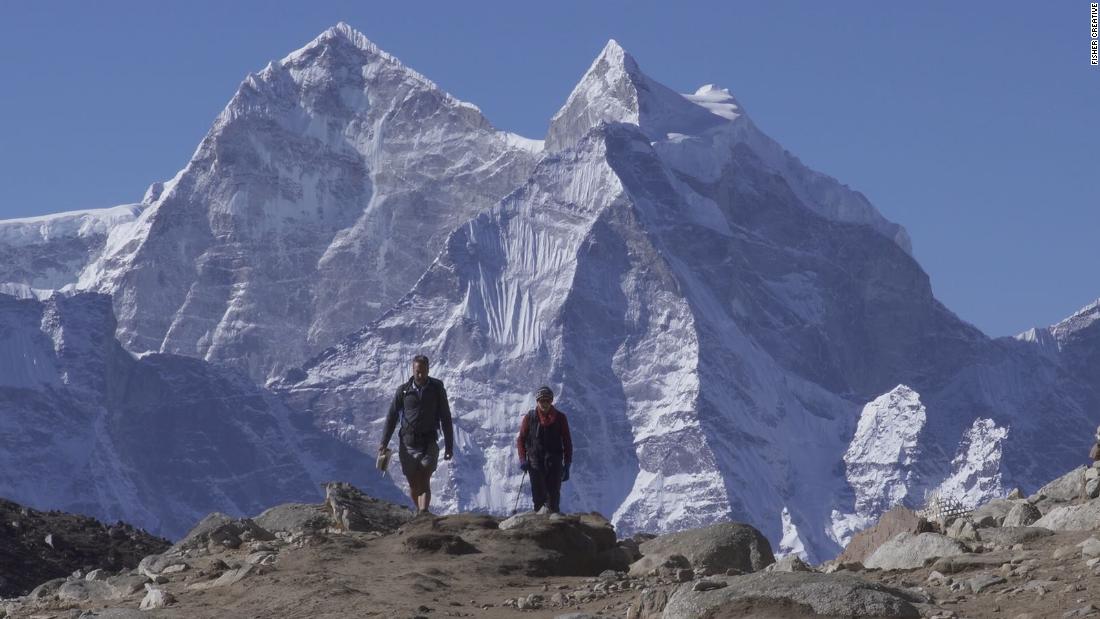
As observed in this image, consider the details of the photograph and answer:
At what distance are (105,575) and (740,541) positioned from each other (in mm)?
7438

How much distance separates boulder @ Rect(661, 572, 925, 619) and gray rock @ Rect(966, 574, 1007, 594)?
58 cm

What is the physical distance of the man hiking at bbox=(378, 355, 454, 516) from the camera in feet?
107

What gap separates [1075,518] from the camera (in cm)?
2645

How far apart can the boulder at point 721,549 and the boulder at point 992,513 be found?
236 cm

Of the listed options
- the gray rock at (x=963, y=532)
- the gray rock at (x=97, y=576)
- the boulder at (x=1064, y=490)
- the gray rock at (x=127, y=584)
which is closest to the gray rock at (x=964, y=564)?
the gray rock at (x=963, y=532)

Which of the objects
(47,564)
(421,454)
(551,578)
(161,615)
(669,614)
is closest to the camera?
(669,614)

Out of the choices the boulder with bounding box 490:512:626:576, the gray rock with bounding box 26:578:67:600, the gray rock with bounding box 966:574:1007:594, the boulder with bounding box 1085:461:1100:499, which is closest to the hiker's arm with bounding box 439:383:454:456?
the boulder with bounding box 490:512:626:576

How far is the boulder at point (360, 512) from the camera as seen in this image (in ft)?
103

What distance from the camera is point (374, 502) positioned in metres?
32.8

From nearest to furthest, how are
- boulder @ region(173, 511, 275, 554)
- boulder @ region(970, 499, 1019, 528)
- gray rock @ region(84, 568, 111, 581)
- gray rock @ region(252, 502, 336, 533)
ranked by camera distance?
boulder @ region(970, 499, 1019, 528)
gray rock @ region(84, 568, 111, 581)
boulder @ region(173, 511, 275, 554)
gray rock @ region(252, 502, 336, 533)

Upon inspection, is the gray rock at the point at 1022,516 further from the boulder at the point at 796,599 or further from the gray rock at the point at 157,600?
the gray rock at the point at 157,600

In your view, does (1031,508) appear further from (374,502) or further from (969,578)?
(374,502)

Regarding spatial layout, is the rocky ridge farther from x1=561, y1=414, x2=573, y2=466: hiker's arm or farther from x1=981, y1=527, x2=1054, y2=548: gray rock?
x1=561, y1=414, x2=573, y2=466: hiker's arm

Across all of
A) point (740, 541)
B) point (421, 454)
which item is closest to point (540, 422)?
point (421, 454)
